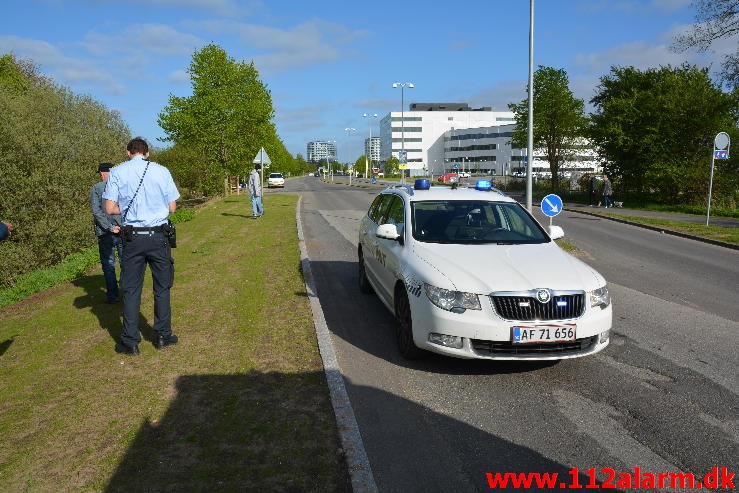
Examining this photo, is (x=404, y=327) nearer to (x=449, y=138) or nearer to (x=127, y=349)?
(x=127, y=349)

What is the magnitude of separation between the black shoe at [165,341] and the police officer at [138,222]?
0.21 meters

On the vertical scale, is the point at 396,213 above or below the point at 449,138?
below

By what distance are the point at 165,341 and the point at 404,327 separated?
2.37m

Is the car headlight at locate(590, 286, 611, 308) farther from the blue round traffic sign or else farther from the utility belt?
the blue round traffic sign

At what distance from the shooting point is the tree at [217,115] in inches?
1218

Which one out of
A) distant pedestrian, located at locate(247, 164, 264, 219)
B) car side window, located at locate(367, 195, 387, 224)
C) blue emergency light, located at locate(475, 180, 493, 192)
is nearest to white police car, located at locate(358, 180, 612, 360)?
blue emergency light, located at locate(475, 180, 493, 192)

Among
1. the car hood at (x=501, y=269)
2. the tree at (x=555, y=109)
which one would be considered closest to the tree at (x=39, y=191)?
the car hood at (x=501, y=269)

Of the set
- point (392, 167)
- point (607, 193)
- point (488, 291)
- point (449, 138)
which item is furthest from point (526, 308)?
point (449, 138)

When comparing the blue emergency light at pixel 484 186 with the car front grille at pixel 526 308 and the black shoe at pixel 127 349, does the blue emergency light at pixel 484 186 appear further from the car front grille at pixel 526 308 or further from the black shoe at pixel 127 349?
the black shoe at pixel 127 349

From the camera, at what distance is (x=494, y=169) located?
123 metres

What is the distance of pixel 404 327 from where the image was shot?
518cm

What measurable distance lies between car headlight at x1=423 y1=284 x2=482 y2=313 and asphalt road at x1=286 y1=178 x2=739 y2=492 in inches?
26.6

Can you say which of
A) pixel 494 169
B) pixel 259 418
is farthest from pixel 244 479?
pixel 494 169

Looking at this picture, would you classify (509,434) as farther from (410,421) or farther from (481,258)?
(481,258)
